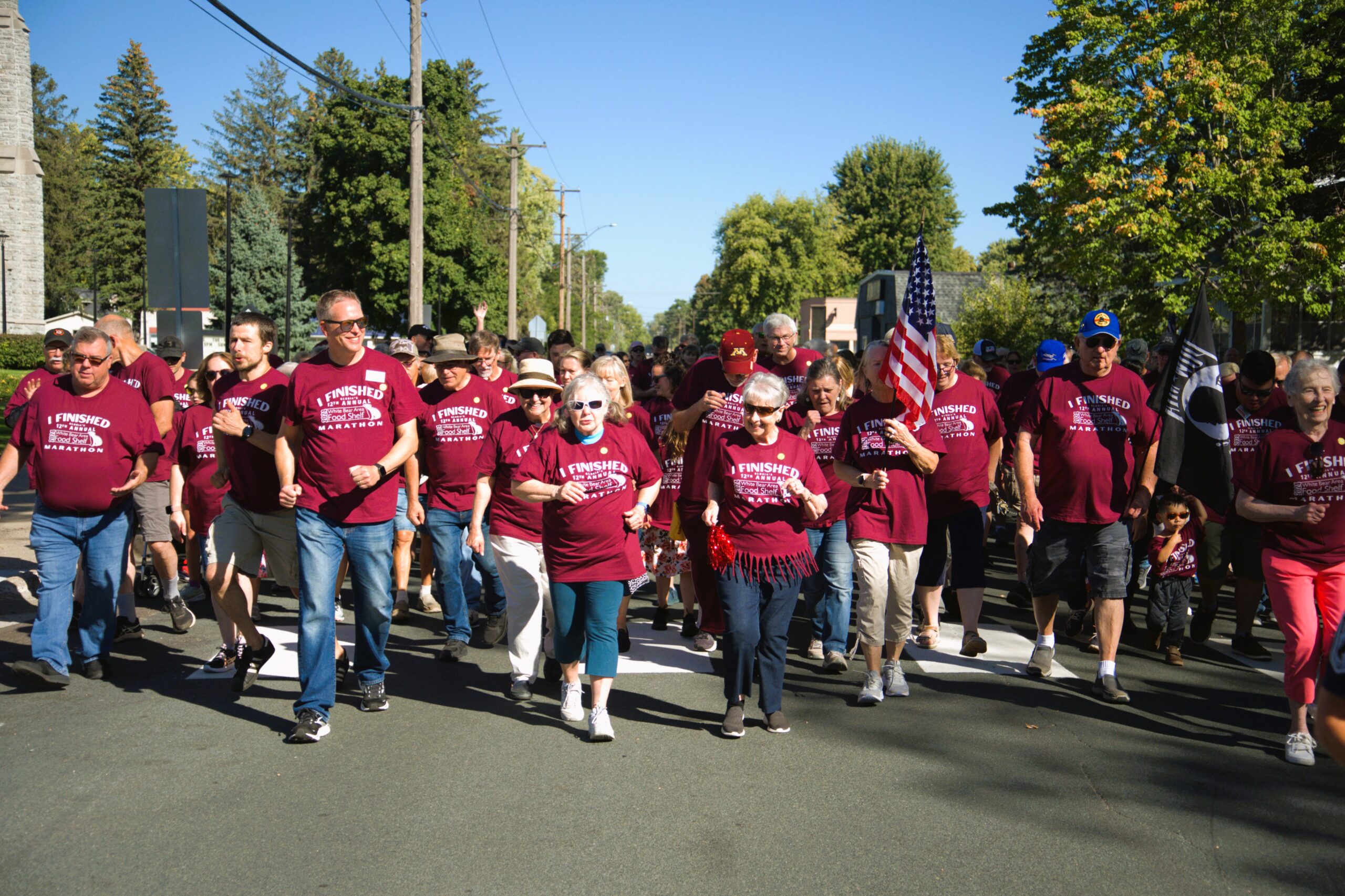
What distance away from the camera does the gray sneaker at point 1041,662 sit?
7.06 meters

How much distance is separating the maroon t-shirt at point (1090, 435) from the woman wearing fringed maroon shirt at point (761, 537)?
181 cm

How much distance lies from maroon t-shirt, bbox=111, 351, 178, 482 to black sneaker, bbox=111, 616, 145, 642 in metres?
1.11

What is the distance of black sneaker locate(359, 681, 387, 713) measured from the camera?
20.3ft

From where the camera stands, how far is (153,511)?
822cm

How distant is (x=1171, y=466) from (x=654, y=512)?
374 cm

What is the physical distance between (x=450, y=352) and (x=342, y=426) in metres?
2.13

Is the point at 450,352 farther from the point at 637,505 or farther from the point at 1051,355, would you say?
the point at 1051,355

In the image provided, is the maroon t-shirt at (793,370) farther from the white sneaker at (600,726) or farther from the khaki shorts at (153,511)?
the khaki shorts at (153,511)

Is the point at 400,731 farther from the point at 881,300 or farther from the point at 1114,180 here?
the point at 881,300

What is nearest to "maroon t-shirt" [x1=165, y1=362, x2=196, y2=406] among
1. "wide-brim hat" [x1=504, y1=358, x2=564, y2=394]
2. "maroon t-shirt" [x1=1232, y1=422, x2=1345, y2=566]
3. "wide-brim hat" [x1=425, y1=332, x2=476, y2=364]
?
"wide-brim hat" [x1=425, y1=332, x2=476, y2=364]

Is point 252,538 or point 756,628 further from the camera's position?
point 252,538

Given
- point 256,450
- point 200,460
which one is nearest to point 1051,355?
point 256,450

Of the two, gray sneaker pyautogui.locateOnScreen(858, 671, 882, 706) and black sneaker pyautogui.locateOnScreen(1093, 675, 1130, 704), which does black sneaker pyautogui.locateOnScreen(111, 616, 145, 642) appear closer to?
gray sneaker pyautogui.locateOnScreen(858, 671, 882, 706)

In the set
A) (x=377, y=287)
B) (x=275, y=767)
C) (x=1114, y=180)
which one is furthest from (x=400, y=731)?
(x=377, y=287)
